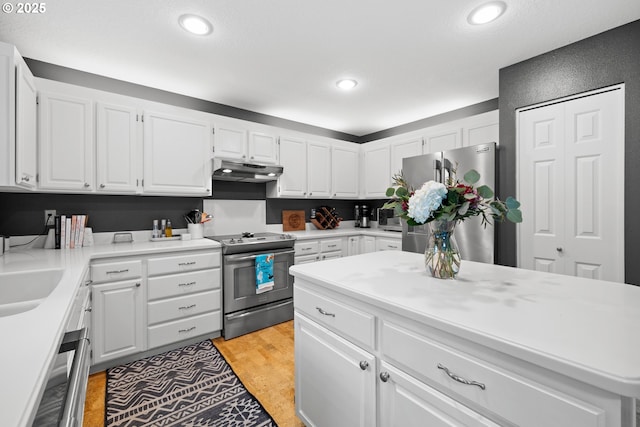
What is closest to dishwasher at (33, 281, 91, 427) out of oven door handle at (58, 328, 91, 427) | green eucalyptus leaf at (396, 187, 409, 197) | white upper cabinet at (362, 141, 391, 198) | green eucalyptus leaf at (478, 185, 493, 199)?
oven door handle at (58, 328, 91, 427)

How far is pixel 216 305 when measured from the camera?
2.70 meters

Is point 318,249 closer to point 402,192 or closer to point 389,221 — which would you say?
point 389,221

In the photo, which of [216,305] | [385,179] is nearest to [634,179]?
[385,179]

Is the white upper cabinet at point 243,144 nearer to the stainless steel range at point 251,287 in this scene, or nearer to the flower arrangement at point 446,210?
the stainless steel range at point 251,287

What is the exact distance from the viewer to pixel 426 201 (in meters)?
1.17

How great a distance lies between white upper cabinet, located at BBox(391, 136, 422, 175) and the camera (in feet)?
11.8

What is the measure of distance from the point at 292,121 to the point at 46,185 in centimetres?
278

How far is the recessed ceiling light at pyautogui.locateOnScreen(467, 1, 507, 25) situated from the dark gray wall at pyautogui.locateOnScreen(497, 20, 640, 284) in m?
0.83

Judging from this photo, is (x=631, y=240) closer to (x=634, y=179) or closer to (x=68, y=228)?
(x=634, y=179)

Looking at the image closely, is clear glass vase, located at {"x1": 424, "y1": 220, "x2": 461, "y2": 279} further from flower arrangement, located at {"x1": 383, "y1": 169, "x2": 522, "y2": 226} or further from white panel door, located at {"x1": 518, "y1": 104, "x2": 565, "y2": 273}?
white panel door, located at {"x1": 518, "y1": 104, "x2": 565, "y2": 273}

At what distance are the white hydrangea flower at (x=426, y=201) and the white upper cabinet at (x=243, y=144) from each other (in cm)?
245

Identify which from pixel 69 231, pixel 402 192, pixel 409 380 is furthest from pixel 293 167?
pixel 409 380

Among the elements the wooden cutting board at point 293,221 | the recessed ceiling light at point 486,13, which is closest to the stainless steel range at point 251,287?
the wooden cutting board at point 293,221

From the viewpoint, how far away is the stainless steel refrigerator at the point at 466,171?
2582 mm
